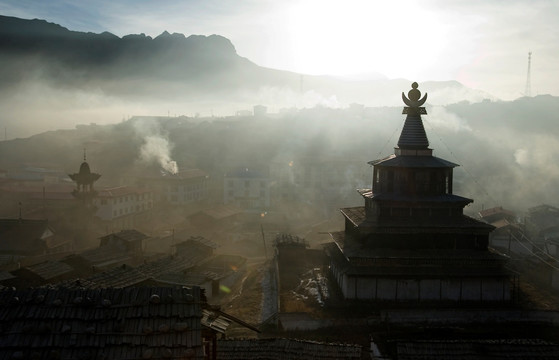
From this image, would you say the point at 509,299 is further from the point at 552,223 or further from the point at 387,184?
the point at 552,223

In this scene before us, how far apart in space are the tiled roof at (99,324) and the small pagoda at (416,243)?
14.2m

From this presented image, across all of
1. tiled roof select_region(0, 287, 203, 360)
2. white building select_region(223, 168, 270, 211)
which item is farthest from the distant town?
white building select_region(223, 168, 270, 211)

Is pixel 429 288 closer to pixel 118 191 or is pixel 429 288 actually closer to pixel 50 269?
pixel 50 269

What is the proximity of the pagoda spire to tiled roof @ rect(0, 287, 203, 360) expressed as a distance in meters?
19.3

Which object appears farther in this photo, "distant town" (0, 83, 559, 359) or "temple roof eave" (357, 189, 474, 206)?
"temple roof eave" (357, 189, 474, 206)

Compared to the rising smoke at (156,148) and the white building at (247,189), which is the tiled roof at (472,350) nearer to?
the white building at (247,189)

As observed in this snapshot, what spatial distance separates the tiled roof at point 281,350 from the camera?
52.3ft

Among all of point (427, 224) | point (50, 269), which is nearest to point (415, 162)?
point (427, 224)

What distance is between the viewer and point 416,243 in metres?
24.8

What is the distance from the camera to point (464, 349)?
52.6ft

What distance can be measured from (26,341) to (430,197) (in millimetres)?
20962

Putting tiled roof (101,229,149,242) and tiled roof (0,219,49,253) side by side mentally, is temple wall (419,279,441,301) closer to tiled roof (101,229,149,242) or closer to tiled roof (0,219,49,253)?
tiled roof (101,229,149,242)

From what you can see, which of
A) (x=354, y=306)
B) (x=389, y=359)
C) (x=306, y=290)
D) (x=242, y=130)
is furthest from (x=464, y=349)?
(x=242, y=130)

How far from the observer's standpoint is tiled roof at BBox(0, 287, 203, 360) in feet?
31.9
